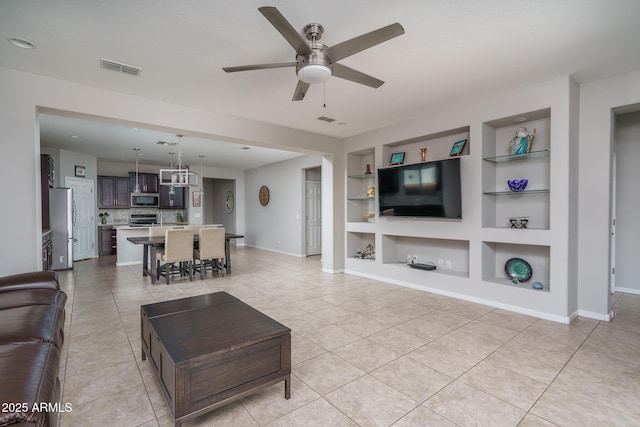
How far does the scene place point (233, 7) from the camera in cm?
208

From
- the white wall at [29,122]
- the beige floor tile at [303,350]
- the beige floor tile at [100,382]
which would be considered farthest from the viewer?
the white wall at [29,122]

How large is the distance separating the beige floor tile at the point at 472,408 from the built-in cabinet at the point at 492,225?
2005 millimetres

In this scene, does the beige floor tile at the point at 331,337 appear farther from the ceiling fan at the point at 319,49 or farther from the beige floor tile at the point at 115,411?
the ceiling fan at the point at 319,49

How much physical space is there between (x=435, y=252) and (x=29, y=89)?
540 centimetres

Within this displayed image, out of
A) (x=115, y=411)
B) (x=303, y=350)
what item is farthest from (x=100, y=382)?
(x=303, y=350)

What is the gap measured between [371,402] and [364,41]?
230 centimetres

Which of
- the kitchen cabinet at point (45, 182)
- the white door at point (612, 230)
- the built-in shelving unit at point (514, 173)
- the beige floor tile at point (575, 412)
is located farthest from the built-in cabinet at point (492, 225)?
the kitchen cabinet at point (45, 182)

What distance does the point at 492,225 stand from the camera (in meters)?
4.07

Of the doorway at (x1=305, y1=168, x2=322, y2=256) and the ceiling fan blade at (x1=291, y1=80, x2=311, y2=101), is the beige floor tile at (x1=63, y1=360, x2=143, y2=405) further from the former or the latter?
the doorway at (x1=305, y1=168, x2=322, y2=256)

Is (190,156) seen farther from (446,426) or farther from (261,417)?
(446,426)

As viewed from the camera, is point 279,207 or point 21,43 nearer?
point 21,43

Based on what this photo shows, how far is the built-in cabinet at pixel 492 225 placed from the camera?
355 cm

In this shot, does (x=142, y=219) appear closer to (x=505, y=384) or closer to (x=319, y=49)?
(x=319, y=49)

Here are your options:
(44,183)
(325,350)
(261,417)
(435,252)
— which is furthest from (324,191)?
(44,183)
